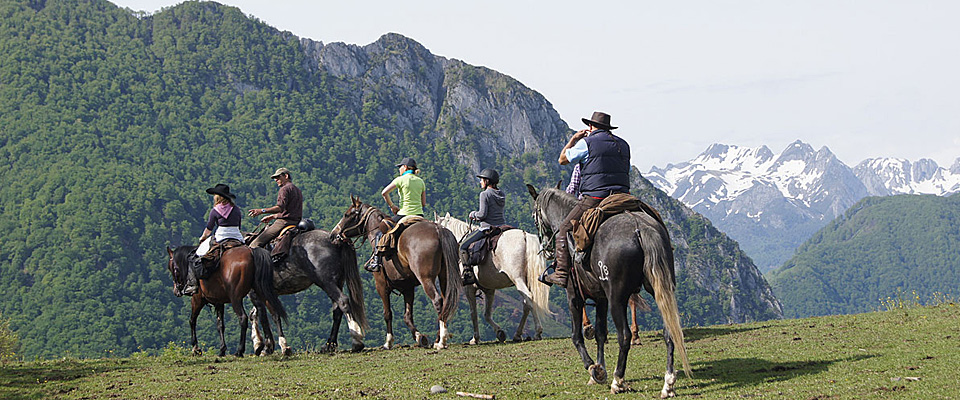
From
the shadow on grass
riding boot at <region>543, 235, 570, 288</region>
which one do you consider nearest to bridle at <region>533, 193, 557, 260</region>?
riding boot at <region>543, 235, 570, 288</region>

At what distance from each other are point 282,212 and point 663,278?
35.0ft

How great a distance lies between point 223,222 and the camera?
16.8m

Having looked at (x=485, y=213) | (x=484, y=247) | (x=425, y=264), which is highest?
(x=485, y=213)

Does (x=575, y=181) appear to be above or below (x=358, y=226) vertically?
above

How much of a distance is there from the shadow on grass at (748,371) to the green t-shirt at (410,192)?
304 inches

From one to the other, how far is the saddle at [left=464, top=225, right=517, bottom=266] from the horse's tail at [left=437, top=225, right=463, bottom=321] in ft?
6.76

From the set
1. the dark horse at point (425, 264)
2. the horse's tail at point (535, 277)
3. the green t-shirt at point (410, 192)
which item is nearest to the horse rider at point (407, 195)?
the green t-shirt at point (410, 192)

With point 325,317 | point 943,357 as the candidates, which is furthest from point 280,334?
point 325,317

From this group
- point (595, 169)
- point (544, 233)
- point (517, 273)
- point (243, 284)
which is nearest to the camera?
point (595, 169)

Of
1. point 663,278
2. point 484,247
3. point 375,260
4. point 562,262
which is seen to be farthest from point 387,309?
point 663,278

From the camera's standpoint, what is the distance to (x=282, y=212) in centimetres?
1839

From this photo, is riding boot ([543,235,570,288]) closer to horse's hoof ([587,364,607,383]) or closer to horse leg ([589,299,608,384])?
horse leg ([589,299,608,384])

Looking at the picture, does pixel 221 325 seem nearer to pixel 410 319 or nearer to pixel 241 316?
pixel 241 316

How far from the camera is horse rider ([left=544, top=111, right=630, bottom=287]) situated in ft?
37.3
